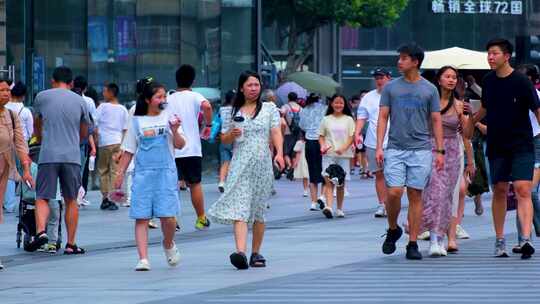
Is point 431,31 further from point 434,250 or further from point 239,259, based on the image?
point 239,259

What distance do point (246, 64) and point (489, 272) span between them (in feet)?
51.7

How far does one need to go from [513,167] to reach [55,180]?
13.6 ft

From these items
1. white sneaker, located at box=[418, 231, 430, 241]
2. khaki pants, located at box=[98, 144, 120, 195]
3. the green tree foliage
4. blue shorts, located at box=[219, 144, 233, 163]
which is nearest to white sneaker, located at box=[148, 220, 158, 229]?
khaki pants, located at box=[98, 144, 120, 195]

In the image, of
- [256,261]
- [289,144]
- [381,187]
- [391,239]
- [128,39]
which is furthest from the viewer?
[289,144]

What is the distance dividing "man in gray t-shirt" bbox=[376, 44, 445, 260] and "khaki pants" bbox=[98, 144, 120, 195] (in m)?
8.15

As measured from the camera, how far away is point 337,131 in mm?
19328

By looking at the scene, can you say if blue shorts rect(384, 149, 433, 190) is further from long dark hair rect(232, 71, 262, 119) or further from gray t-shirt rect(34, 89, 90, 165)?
gray t-shirt rect(34, 89, 90, 165)

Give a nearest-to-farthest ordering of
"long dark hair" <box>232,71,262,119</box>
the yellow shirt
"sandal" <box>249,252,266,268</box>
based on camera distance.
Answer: "sandal" <box>249,252,266,268</box> < "long dark hair" <box>232,71,262,119</box> < the yellow shirt

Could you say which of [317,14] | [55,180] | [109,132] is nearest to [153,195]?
[55,180]

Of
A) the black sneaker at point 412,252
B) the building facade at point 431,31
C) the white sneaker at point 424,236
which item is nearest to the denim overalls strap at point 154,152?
the black sneaker at point 412,252

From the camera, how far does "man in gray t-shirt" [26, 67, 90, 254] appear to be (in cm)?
1437

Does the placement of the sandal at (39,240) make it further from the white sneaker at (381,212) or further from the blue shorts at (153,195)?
A: the white sneaker at (381,212)

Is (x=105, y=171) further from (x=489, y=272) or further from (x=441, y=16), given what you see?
(x=441, y=16)

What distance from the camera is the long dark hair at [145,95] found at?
A: 13.0 metres
